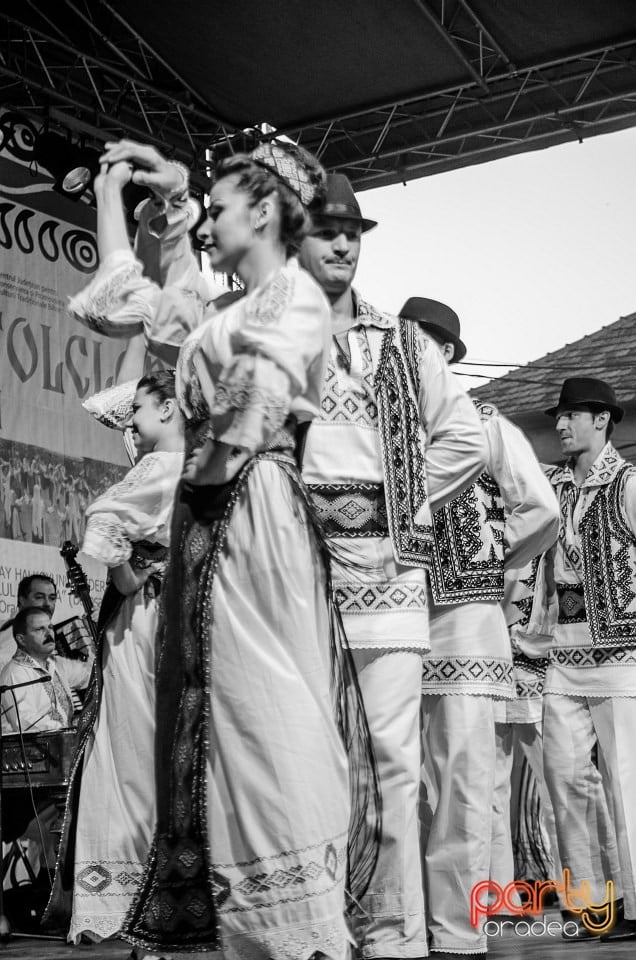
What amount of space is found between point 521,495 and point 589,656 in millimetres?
872

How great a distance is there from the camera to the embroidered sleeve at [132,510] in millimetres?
4004

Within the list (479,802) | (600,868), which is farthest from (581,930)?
(479,802)

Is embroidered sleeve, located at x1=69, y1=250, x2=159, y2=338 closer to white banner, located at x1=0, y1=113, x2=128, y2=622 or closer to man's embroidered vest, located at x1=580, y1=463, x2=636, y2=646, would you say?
man's embroidered vest, located at x1=580, y1=463, x2=636, y2=646

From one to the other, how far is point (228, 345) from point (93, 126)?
21.2 ft

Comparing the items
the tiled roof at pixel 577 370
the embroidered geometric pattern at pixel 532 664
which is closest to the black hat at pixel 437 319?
the embroidered geometric pattern at pixel 532 664

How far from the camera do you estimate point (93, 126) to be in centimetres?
865

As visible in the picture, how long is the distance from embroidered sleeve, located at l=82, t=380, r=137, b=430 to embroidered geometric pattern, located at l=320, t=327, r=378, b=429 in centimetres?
122

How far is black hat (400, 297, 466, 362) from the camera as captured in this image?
5.22 meters

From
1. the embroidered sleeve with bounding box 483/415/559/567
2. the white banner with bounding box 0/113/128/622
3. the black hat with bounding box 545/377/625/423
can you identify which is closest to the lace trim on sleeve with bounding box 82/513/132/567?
the embroidered sleeve with bounding box 483/415/559/567

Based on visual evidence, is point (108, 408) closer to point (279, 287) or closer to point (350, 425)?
point (350, 425)

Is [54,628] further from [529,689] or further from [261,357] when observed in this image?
[261,357]

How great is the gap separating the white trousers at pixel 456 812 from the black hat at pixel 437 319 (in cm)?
176

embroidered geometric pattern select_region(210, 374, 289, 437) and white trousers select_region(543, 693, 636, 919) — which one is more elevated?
embroidered geometric pattern select_region(210, 374, 289, 437)

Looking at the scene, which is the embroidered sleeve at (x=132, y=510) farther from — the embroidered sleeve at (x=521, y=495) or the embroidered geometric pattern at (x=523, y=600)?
the embroidered geometric pattern at (x=523, y=600)
